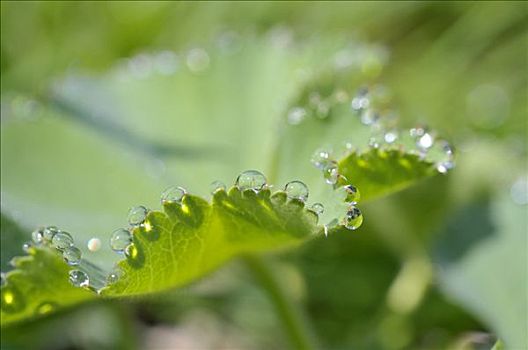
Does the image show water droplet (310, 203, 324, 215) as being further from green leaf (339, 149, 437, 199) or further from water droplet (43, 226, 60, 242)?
water droplet (43, 226, 60, 242)

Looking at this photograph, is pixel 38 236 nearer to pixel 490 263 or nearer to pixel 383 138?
pixel 383 138

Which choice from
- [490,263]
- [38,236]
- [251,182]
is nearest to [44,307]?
[38,236]

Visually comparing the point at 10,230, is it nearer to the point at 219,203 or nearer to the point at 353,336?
the point at 219,203

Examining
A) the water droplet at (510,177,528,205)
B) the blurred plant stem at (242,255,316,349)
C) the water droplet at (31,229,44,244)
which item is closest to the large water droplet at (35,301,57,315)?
the water droplet at (31,229,44,244)

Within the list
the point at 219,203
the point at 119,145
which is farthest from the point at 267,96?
the point at 219,203

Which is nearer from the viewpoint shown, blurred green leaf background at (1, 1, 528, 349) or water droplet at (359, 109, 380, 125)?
water droplet at (359, 109, 380, 125)

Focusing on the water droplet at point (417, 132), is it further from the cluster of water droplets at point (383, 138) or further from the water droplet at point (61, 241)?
the water droplet at point (61, 241)
